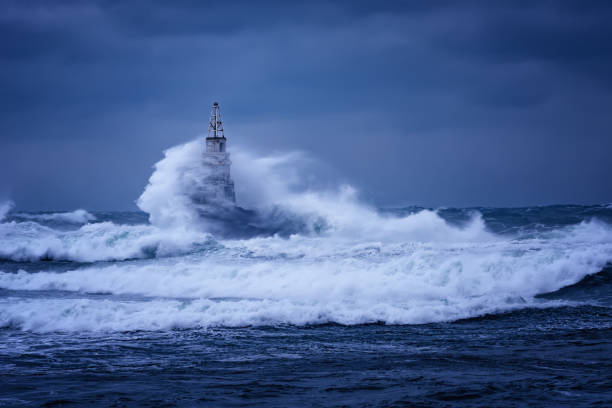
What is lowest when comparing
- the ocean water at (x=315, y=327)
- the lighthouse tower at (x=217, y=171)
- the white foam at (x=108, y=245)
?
the ocean water at (x=315, y=327)

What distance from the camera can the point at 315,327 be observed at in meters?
10.3

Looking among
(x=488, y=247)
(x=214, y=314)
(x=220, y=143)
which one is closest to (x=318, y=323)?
(x=214, y=314)

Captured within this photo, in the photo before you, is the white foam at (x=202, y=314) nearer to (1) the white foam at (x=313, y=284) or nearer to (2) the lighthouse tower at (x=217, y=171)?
(1) the white foam at (x=313, y=284)

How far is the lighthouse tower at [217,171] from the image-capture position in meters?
31.9

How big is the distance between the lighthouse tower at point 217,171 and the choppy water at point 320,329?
11095 mm

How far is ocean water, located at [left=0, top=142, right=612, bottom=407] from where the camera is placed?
6.48m

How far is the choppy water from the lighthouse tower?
36.4ft

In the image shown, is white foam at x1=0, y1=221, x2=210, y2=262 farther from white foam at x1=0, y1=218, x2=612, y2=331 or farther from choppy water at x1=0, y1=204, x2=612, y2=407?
white foam at x1=0, y1=218, x2=612, y2=331

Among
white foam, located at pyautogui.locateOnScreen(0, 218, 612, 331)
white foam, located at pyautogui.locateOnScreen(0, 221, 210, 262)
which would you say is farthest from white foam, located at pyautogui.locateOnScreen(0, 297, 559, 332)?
white foam, located at pyautogui.locateOnScreen(0, 221, 210, 262)

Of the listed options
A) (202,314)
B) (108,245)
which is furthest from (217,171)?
(202,314)

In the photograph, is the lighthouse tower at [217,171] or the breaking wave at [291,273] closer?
the breaking wave at [291,273]

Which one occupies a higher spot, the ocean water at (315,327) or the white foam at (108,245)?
the white foam at (108,245)

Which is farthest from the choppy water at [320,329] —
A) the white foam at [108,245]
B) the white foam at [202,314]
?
the white foam at [108,245]

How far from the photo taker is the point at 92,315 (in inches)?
416
